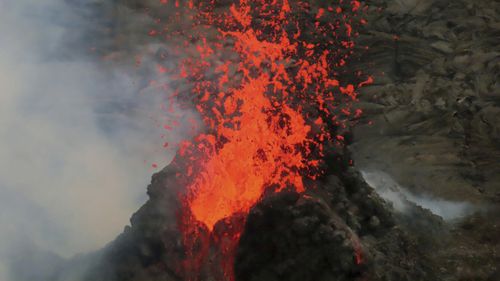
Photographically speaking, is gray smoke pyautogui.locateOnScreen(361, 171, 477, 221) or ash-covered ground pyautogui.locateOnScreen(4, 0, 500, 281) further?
gray smoke pyautogui.locateOnScreen(361, 171, 477, 221)

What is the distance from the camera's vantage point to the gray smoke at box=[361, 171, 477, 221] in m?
11.0

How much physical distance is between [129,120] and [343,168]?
1021 cm

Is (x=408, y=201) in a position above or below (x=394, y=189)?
above

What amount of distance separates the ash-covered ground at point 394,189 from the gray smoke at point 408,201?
5 centimetres

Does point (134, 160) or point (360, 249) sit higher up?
point (360, 249)

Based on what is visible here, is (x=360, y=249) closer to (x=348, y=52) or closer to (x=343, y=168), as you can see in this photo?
(x=343, y=168)

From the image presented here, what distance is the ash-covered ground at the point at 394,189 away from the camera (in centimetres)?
771

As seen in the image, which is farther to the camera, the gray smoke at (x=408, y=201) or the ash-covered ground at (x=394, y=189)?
the gray smoke at (x=408, y=201)

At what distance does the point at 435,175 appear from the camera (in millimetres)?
14305

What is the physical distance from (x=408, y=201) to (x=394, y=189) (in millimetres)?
1322

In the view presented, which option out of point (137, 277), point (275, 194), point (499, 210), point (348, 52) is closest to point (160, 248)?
point (137, 277)

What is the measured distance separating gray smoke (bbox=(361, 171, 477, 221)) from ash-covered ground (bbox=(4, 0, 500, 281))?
0.15 ft

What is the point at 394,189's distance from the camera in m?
12.3

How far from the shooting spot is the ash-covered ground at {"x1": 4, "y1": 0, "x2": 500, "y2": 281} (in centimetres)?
771
